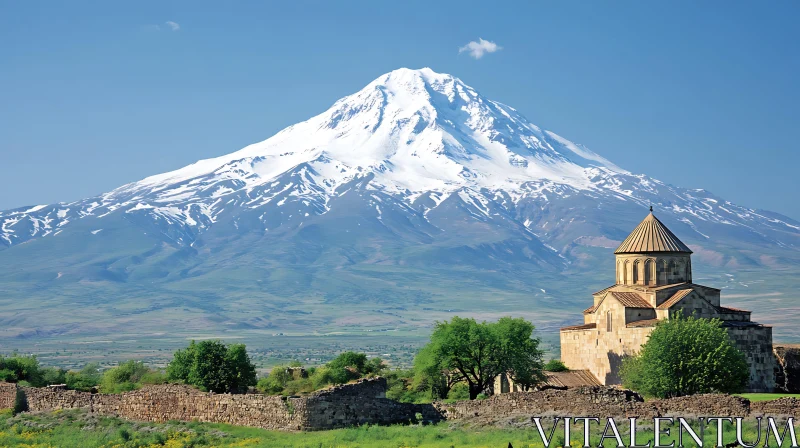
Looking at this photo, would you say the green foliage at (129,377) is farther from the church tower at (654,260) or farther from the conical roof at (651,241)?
the conical roof at (651,241)

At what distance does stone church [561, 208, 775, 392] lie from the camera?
48062mm

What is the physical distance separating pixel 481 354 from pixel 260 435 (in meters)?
18.3

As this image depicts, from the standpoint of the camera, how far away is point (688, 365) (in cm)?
3816

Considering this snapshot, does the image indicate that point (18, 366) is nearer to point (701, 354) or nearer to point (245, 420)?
point (245, 420)

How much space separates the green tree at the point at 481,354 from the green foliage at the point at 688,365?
608 centimetres

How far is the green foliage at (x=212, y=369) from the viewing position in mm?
42531

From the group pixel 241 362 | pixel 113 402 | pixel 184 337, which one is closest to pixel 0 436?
pixel 113 402

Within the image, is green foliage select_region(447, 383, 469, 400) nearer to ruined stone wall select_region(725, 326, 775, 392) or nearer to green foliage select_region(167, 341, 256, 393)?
green foliage select_region(167, 341, 256, 393)

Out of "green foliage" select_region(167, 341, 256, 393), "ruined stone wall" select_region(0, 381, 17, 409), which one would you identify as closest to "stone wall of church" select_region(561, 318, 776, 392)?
"green foliage" select_region(167, 341, 256, 393)

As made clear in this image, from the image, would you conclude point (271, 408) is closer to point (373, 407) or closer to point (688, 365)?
point (373, 407)

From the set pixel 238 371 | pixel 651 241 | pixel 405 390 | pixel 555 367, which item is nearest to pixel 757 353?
pixel 651 241

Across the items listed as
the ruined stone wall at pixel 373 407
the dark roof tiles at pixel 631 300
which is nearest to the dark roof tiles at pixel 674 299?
the dark roof tiles at pixel 631 300

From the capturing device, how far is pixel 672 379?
38.0 metres

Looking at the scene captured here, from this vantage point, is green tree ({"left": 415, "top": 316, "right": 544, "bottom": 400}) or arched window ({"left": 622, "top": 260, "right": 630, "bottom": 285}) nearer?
green tree ({"left": 415, "top": 316, "right": 544, "bottom": 400})
